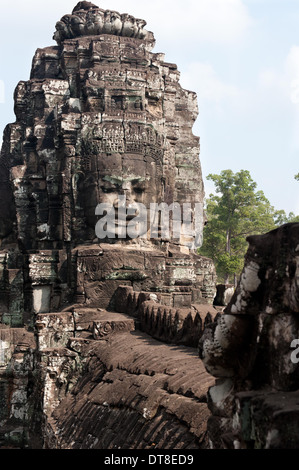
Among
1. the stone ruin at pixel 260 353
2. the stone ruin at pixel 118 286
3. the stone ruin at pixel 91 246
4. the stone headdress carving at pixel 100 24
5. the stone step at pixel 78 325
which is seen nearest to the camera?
the stone ruin at pixel 260 353

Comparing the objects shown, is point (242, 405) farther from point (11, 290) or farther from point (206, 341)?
point (11, 290)

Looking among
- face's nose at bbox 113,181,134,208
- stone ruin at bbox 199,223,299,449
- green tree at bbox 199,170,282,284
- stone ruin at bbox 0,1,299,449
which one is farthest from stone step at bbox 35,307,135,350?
green tree at bbox 199,170,282,284

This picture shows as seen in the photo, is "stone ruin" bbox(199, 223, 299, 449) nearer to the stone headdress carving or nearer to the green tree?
the stone headdress carving

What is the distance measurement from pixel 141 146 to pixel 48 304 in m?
3.44

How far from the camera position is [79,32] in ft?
46.1

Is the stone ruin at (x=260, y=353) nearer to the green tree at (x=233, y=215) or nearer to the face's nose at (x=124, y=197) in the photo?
the face's nose at (x=124, y=197)

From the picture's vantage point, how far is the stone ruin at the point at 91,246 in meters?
7.72

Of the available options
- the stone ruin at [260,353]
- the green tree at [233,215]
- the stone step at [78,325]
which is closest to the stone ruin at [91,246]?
the stone step at [78,325]

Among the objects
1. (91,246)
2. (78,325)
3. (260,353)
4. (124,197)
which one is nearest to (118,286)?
(91,246)

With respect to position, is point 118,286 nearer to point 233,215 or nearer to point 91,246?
point 91,246

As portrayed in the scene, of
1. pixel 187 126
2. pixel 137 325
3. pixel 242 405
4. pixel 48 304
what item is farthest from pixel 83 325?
pixel 242 405

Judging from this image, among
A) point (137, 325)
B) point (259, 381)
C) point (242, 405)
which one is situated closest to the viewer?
point (242, 405)

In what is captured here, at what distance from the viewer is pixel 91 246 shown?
1136 centimetres

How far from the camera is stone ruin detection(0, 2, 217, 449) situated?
25.3ft
